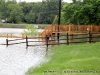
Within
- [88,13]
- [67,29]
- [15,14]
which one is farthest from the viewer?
[15,14]

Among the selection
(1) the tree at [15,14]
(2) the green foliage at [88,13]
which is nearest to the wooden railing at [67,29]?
(2) the green foliage at [88,13]

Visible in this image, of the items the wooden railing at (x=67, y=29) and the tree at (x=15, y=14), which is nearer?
the wooden railing at (x=67, y=29)

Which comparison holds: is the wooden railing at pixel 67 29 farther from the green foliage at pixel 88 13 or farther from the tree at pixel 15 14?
the tree at pixel 15 14

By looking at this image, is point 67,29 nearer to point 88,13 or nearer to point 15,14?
point 88,13

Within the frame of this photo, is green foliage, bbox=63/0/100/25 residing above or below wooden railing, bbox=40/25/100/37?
above

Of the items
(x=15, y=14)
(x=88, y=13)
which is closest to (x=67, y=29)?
(x=88, y=13)

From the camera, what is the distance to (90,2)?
2063 inches

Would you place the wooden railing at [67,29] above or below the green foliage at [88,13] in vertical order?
below

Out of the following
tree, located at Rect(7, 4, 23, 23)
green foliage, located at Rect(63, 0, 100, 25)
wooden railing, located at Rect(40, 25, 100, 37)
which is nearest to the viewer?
wooden railing, located at Rect(40, 25, 100, 37)

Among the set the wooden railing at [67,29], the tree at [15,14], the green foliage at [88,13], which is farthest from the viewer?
the tree at [15,14]

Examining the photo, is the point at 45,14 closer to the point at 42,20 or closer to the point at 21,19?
the point at 42,20

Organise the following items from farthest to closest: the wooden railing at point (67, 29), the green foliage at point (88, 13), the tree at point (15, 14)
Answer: the tree at point (15, 14), the green foliage at point (88, 13), the wooden railing at point (67, 29)

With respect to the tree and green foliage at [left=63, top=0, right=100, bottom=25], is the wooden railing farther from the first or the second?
the tree

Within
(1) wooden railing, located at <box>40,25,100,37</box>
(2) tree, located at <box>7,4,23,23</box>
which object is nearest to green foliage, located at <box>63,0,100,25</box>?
(1) wooden railing, located at <box>40,25,100,37</box>
